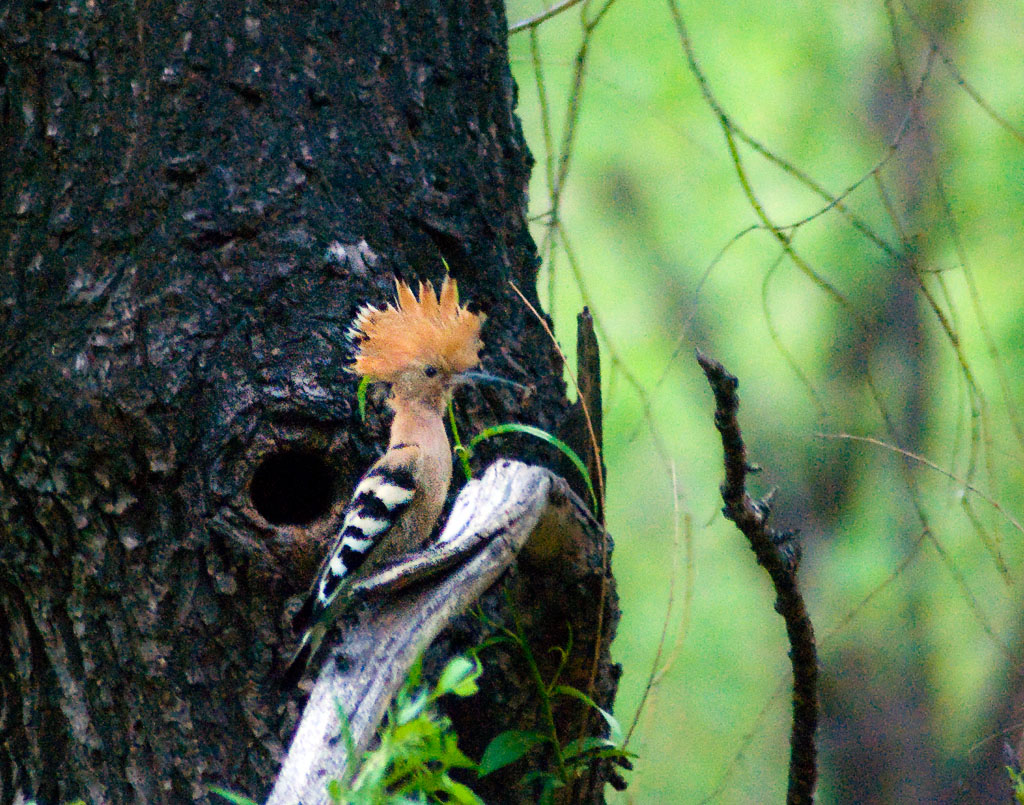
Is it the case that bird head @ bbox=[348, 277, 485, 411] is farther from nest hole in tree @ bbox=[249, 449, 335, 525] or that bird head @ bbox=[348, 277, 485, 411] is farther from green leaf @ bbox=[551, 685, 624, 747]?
green leaf @ bbox=[551, 685, 624, 747]

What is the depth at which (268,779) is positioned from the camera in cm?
234

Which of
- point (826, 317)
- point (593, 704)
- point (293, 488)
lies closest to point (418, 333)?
point (293, 488)

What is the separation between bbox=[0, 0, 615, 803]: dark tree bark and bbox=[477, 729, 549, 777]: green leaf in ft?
0.72

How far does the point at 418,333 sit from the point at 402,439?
272mm

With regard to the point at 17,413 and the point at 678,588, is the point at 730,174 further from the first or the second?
the point at 17,413

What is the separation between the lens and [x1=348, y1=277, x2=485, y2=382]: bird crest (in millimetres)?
2518

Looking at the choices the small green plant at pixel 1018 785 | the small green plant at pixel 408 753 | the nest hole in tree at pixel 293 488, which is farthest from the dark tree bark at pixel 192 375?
the small green plant at pixel 1018 785

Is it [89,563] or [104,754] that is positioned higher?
[89,563]

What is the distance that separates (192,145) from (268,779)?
1.48 metres

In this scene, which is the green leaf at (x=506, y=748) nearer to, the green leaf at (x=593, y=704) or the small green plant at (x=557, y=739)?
the small green plant at (x=557, y=739)

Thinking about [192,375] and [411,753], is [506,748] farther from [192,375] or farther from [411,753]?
[192,375]

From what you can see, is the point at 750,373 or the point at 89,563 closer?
the point at 89,563

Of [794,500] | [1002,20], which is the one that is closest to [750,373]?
[794,500]

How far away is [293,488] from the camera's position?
264cm
